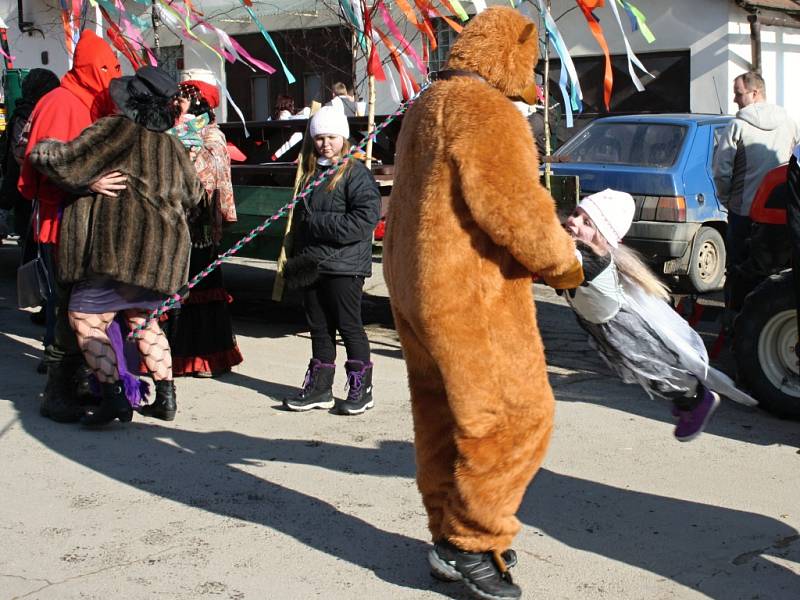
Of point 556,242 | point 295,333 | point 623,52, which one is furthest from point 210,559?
point 623,52

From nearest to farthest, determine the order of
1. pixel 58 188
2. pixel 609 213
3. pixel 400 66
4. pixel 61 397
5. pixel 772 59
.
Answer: pixel 609 213
pixel 58 188
pixel 61 397
pixel 400 66
pixel 772 59

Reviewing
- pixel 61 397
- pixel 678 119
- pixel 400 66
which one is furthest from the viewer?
pixel 678 119

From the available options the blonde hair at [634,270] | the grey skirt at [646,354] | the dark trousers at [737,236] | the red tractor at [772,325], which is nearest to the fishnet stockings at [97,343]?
the grey skirt at [646,354]

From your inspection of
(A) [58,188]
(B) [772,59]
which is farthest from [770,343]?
(B) [772,59]

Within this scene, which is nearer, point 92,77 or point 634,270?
point 634,270

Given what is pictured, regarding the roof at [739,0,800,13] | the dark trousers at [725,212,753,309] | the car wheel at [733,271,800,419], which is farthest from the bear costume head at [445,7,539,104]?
the roof at [739,0,800,13]

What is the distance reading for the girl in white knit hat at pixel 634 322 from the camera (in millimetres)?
4191

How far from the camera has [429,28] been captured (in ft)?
26.3

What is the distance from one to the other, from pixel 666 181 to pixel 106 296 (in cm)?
601

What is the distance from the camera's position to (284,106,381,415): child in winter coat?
20.7ft

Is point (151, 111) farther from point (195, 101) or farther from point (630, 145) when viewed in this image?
point (630, 145)

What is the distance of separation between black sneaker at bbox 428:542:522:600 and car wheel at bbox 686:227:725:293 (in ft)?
23.1

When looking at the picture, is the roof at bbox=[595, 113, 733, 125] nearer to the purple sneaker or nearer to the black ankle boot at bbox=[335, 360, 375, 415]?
the black ankle boot at bbox=[335, 360, 375, 415]

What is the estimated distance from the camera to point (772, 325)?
256 inches
